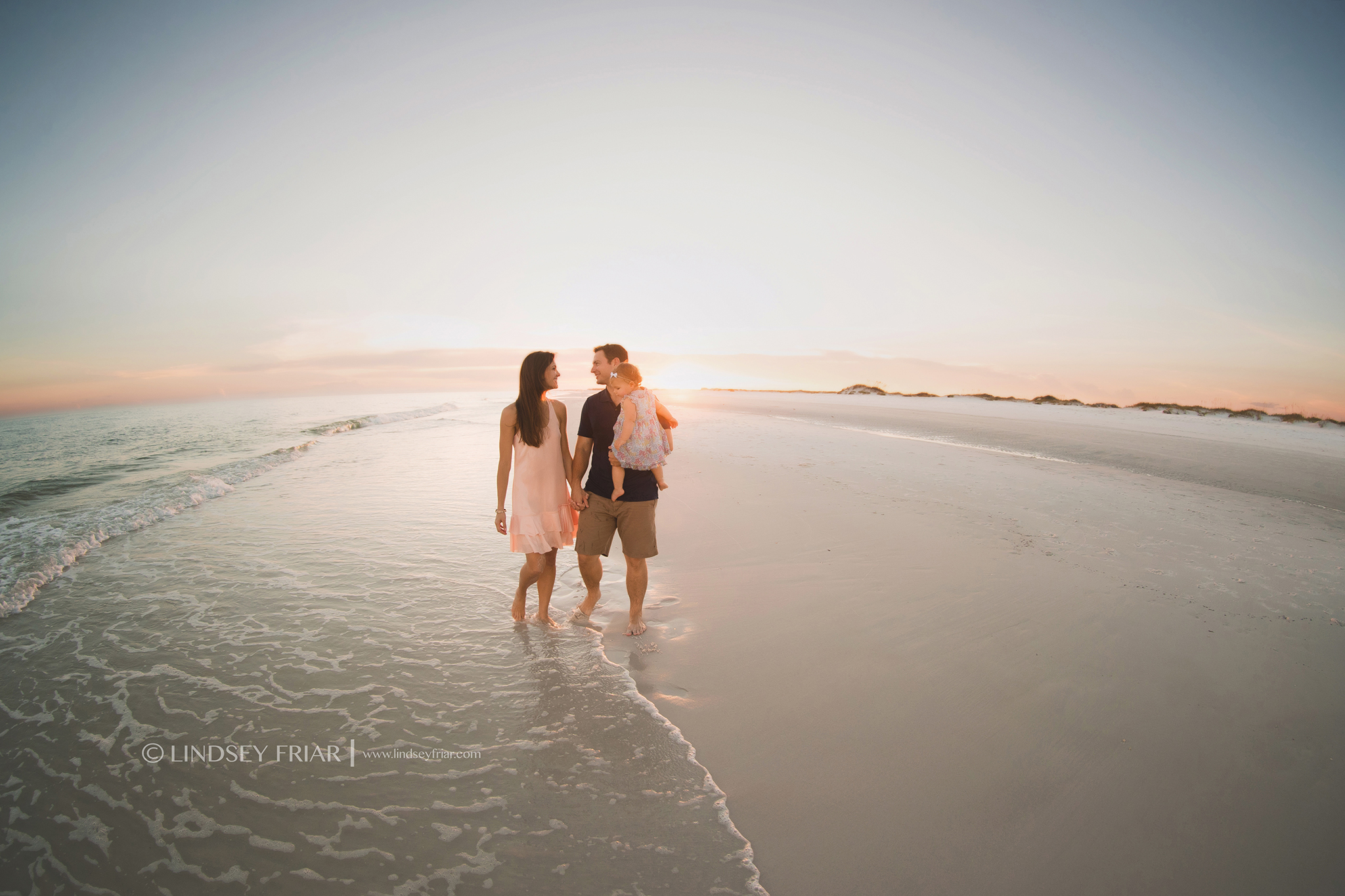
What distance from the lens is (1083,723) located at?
3.24m

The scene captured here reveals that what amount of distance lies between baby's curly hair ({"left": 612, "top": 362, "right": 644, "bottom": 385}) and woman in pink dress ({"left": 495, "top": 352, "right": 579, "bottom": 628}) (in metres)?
0.57

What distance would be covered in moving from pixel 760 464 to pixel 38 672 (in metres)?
10.7

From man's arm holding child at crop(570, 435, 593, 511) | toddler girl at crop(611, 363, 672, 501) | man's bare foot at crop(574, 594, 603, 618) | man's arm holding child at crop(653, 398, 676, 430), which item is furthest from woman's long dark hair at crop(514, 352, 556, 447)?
man's bare foot at crop(574, 594, 603, 618)

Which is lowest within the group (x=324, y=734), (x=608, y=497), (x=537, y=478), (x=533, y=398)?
(x=324, y=734)

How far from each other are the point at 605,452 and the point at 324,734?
2.69m

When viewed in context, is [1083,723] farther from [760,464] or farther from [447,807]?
[760,464]

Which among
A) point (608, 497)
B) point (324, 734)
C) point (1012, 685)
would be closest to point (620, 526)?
point (608, 497)

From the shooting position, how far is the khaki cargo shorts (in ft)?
14.4

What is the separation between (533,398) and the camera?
14.1ft

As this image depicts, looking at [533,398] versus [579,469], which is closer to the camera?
[533,398]

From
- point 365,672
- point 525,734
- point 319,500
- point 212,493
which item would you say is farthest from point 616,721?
point 212,493

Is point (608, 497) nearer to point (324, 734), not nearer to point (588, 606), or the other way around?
point (588, 606)

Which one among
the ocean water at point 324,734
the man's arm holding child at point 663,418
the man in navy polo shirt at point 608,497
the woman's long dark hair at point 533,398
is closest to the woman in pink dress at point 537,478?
the woman's long dark hair at point 533,398

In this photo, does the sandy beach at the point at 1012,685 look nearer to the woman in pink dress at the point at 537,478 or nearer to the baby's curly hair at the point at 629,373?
the woman in pink dress at the point at 537,478
